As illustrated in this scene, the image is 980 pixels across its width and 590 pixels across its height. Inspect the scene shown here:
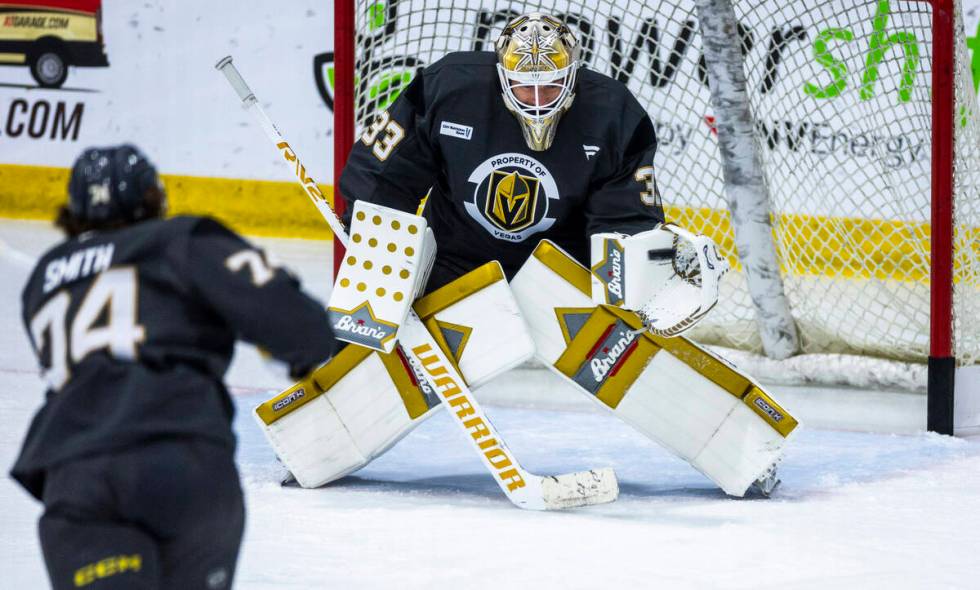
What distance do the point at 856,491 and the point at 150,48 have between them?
142 inches

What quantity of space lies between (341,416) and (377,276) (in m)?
0.33

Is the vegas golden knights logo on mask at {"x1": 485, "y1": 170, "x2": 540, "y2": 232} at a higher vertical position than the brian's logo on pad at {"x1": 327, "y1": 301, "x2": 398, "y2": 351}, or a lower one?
higher

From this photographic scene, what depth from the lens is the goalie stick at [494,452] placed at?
9.41 feet

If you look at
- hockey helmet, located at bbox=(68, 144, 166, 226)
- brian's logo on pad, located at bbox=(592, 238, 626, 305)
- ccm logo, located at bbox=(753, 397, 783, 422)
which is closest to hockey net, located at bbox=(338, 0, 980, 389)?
ccm logo, located at bbox=(753, 397, 783, 422)

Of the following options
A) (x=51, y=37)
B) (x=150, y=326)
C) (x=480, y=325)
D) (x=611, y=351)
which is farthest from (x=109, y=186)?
(x=51, y=37)

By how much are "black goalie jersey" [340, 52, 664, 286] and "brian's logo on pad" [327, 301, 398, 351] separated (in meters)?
0.26

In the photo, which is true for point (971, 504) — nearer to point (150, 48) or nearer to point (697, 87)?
point (697, 87)

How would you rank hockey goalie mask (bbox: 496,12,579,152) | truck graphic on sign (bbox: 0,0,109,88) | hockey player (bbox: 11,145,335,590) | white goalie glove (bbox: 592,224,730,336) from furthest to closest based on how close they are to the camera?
truck graphic on sign (bbox: 0,0,109,88), hockey goalie mask (bbox: 496,12,579,152), white goalie glove (bbox: 592,224,730,336), hockey player (bbox: 11,145,335,590)

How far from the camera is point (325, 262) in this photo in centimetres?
532

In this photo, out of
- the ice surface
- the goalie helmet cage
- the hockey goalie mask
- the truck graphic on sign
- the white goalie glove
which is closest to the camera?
the ice surface

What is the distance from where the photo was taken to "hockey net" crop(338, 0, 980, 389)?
3605 millimetres

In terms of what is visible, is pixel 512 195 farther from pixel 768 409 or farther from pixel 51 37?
pixel 51 37

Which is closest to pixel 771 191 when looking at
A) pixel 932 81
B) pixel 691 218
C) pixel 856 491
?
pixel 691 218

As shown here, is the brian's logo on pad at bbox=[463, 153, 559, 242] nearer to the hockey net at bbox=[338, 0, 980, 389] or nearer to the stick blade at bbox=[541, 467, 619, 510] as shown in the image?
the stick blade at bbox=[541, 467, 619, 510]
